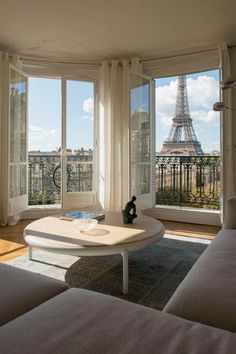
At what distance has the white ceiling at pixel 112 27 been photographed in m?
2.96

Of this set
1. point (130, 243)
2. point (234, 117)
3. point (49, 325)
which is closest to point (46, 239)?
point (130, 243)

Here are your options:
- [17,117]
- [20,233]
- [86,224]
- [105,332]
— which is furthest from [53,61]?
[105,332]

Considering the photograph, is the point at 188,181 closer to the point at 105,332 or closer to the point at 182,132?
the point at 182,132

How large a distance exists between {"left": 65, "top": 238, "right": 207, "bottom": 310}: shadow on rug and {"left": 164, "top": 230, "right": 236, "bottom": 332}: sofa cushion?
1.92 feet

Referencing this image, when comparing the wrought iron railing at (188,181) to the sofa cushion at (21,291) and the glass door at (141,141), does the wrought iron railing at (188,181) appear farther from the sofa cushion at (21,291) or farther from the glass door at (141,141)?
the sofa cushion at (21,291)

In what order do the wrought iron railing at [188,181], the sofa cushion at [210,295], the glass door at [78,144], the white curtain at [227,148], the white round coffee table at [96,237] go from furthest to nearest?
the wrought iron railing at [188,181] < the glass door at [78,144] < the white curtain at [227,148] < the white round coffee table at [96,237] < the sofa cushion at [210,295]

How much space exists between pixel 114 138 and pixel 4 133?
1.63m

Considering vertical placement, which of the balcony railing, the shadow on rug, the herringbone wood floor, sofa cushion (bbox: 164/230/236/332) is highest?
the balcony railing

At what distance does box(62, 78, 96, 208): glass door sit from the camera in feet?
15.0

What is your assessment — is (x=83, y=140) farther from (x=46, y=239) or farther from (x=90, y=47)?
(x=46, y=239)

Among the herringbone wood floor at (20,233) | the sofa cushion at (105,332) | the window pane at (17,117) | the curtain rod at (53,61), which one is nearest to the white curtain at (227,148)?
the herringbone wood floor at (20,233)

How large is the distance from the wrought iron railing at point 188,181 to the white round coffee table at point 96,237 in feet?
10.1

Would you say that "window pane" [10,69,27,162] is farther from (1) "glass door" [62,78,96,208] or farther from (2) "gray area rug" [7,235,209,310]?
(2) "gray area rug" [7,235,209,310]

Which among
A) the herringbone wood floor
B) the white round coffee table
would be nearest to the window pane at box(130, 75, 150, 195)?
the herringbone wood floor
